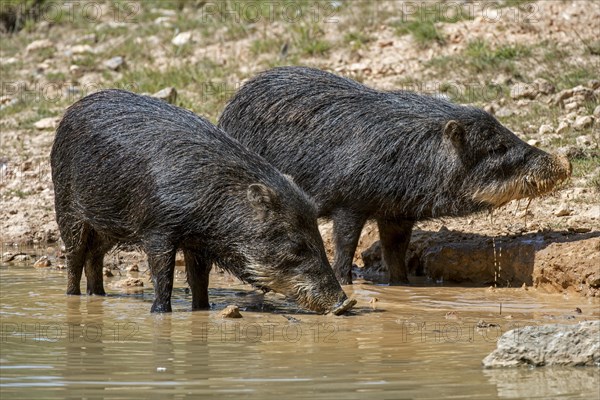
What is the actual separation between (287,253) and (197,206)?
0.78m

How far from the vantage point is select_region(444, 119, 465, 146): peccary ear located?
10992 millimetres

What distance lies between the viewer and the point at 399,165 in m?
11.2

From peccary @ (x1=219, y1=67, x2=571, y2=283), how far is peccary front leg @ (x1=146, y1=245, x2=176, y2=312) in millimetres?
2111

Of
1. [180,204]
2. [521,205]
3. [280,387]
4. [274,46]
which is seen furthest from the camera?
[274,46]

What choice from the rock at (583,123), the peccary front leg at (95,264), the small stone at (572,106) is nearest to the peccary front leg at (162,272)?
the peccary front leg at (95,264)

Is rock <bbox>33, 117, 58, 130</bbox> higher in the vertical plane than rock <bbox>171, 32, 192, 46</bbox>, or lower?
lower

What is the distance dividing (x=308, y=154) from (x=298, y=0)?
7312mm

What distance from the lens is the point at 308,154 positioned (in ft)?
37.6

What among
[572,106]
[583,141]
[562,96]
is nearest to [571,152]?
[583,141]

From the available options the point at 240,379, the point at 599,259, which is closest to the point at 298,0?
the point at 599,259

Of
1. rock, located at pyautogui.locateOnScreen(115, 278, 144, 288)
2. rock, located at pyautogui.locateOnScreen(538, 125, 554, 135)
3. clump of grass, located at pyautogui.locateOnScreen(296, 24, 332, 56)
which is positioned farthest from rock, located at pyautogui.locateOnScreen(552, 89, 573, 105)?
rock, located at pyautogui.locateOnScreen(115, 278, 144, 288)

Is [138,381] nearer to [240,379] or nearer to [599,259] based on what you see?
[240,379]

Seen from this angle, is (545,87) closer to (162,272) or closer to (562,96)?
(562,96)

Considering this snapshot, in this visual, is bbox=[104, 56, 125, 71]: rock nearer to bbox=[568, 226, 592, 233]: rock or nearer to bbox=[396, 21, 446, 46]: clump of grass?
bbox=[396, 21, 446, 46]: clump of grass
